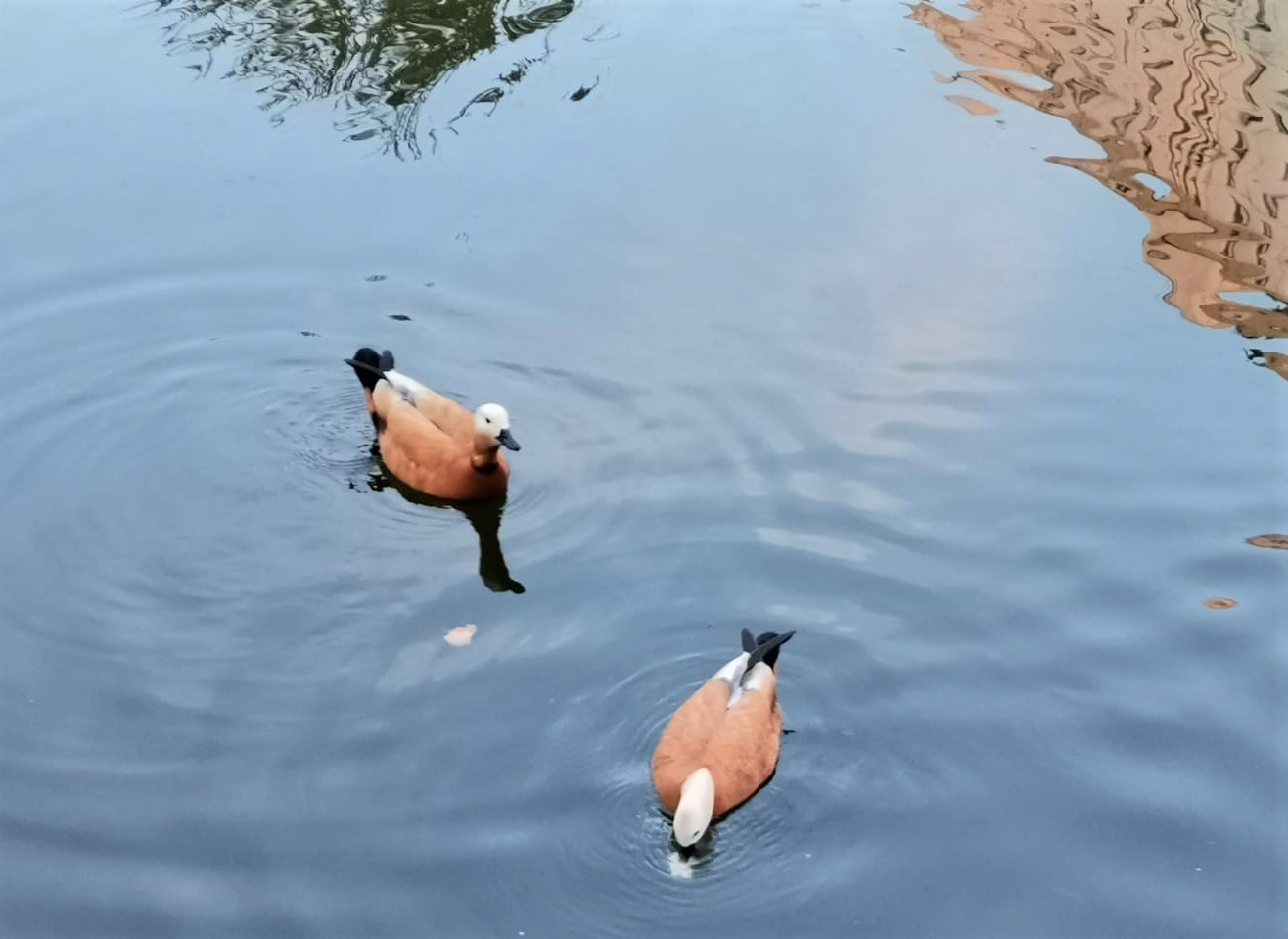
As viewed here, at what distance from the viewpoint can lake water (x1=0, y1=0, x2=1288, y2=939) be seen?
6000 mm

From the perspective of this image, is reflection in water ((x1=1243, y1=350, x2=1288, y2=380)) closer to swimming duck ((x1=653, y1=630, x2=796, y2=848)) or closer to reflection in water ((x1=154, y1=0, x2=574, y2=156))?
swimming duck ((x1=653, y1=630, x2=796, y2=848))

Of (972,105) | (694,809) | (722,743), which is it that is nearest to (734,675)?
(722,743)

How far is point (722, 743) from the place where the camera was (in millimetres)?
6156

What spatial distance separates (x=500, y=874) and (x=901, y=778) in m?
1.70

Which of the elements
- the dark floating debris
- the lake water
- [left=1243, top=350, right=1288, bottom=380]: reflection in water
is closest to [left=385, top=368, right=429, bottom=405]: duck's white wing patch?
the lake water

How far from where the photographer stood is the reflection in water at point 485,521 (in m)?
7.48

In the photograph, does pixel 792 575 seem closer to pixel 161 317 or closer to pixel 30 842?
pixel 30 842

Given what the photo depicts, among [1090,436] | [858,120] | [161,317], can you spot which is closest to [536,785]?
[1090,436]

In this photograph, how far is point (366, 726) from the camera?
6.50 metres

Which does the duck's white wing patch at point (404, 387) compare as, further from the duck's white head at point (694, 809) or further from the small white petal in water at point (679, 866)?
the small white petal in water at point (679, 866)

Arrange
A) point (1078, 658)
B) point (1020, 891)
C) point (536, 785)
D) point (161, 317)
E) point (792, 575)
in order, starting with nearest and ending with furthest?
point (1020, 891) < point (536, 785) < point (1078, 658) < point (792, 575) < point (161, 317)

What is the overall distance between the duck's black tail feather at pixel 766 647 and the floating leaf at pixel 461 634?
1.32 meters

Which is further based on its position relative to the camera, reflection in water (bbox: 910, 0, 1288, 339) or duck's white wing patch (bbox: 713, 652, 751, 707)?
reflection in water (bbox: 910, 0, 1288, 339)

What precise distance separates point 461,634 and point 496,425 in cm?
128
